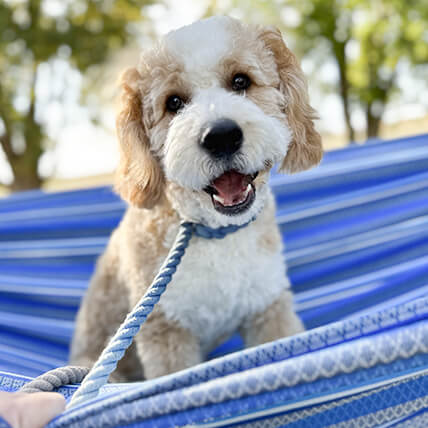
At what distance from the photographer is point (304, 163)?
1729 millimetres

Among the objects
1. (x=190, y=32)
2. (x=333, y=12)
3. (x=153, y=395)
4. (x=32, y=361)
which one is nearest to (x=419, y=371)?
(x=153, y=395)

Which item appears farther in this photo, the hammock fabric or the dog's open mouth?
the dog's open mouth

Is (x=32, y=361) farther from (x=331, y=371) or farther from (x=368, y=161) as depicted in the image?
(x=368, y=161)

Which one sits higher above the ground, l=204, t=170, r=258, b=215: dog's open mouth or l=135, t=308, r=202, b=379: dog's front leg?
l=204, t=170, r=258, b=215: dog's open mouth

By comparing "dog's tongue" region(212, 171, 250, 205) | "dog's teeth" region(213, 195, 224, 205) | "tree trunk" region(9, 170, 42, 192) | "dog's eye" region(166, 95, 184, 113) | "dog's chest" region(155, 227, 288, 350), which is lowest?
"tree trunk" region(9, 170, 42, 192)

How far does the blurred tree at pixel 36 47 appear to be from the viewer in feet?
33.1

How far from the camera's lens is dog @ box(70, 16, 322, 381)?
1540 mm

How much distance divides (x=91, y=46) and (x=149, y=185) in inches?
377

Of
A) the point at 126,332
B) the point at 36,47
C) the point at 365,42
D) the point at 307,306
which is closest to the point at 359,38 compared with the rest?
the point at 365,42

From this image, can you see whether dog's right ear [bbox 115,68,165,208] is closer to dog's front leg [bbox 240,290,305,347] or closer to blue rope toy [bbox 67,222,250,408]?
blue rope toy [bbox 67,222,250,408]

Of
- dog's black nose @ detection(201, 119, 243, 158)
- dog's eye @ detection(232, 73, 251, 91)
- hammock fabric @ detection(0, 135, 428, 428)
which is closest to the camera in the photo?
hammock fabric @ detection(0, 135, 428, 428)

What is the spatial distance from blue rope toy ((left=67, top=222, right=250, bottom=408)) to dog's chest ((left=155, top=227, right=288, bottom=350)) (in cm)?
12

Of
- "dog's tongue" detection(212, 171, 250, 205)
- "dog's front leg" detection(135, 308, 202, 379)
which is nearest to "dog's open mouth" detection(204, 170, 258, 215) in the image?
"dog's tongue" detection(212, 171, 250, 205)

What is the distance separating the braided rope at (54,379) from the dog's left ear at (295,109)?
3.17ft
